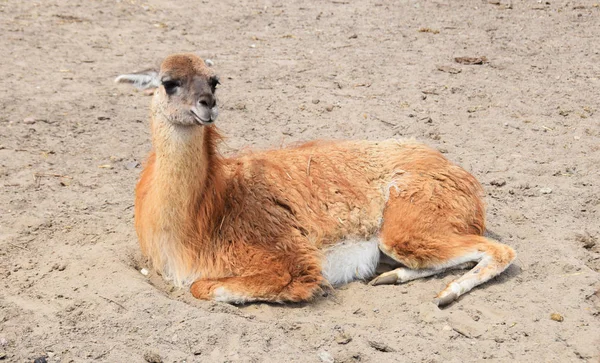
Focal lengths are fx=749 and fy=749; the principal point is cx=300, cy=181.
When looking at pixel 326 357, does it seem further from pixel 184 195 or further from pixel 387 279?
pixel 184 195

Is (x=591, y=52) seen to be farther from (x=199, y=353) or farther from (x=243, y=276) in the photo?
(x=199, y=353)

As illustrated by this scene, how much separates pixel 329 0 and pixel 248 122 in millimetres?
5083

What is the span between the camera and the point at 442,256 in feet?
17.5

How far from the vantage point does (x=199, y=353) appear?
4277 mm

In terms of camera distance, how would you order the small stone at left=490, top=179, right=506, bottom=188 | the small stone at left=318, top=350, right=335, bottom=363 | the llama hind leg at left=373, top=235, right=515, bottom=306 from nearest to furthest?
the small stone at left=318, top=350, right=335, bottom=363 → the llama hind leg at left=373, top=235, right=515, bottom=306 → the small stone at left=490, top=179, right=506, bottom=188

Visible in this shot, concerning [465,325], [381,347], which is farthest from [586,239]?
[381,347]

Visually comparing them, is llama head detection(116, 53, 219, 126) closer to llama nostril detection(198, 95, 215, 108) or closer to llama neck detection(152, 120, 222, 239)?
llama nostril detection(198, 95, 215, 108)

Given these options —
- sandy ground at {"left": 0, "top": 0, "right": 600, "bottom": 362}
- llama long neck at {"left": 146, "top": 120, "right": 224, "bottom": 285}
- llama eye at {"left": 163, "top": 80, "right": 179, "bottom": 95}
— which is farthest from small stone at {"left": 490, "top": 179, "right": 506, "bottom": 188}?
llama eye at {"left": 163, "top": 80, "right": 179, "bottom": 95}

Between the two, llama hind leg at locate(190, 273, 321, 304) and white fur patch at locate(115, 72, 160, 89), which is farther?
white fur patch at locate(115, 72, 160, 89)

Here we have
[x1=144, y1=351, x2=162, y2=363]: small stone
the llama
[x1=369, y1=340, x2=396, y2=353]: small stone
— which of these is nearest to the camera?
[x1=144, y1=351, x2=162, y2=363]: small stone

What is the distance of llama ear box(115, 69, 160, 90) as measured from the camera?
4.99 meters

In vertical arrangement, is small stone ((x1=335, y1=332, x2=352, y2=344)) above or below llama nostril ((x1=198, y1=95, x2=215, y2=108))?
below

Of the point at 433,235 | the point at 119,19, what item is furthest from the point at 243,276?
the point at 119,19

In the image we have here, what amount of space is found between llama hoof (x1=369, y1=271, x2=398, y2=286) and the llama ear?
2.04m
